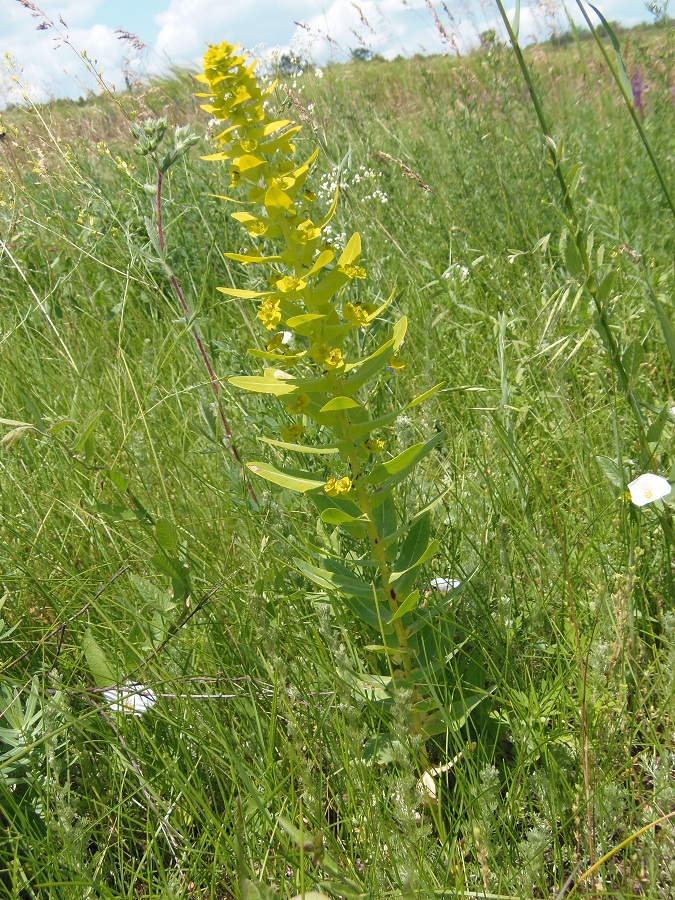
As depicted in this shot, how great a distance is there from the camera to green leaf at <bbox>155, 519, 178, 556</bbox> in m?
1.34

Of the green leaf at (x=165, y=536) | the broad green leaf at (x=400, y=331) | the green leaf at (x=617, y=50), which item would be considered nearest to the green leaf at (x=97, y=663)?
the green leaf at (x=165, y=536)

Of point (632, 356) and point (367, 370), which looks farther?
point (632, 356)

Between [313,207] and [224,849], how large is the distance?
210cm

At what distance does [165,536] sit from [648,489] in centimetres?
89

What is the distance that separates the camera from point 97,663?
4.58 feet

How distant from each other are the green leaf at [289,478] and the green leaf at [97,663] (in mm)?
536

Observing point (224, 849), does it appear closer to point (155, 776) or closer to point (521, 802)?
point (155, 776)

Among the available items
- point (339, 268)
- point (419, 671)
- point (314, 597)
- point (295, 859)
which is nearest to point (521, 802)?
point (419, 671)

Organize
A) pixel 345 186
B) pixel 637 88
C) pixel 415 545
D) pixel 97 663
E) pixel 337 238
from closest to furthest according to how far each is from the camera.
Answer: pixel 415 545 < pixel 97 663 < pixel 337 238 < pixel 345 186 < pixel 637 88

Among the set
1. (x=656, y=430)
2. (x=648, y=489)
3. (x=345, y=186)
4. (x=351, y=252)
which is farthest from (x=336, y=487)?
(x=345, y=186)

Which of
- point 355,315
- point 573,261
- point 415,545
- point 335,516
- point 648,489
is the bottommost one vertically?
point 648,489

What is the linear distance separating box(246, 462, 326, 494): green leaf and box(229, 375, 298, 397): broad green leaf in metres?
0.13

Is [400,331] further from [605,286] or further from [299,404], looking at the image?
[605,286]

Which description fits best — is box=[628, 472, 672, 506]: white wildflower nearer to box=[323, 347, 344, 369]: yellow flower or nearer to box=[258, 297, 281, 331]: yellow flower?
box=[323, 347, 344, 369]: yellow flower
